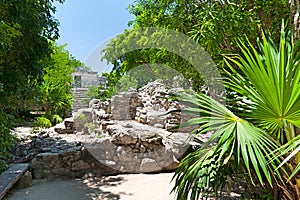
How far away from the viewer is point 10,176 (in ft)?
11.6

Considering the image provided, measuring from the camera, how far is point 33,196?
3477mm

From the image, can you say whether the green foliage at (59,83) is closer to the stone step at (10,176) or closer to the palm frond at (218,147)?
the stone step at (10,176)

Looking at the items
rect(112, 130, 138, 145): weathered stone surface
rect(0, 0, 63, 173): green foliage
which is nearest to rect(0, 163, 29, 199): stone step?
rect(0, 0, 63, 173): green foliage

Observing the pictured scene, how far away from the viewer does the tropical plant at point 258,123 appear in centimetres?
167

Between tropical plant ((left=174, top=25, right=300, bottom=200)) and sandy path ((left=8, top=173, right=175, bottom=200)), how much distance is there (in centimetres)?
155

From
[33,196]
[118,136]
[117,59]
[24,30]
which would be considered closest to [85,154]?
[118,136]

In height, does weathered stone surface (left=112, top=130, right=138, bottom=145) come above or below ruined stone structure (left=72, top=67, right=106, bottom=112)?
below

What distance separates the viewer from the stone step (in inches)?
123

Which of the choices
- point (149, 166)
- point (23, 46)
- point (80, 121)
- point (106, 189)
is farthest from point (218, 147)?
point (80, 121)

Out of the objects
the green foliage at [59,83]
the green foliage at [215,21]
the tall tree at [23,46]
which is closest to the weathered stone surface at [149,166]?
the green foliage at [215,21]

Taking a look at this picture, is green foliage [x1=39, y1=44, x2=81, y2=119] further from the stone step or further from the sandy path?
the sandy path

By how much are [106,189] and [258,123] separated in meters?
2.65

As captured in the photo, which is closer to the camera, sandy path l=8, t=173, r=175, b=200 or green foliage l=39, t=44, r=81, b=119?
sandy path l=8, t=173, r=175, b=200

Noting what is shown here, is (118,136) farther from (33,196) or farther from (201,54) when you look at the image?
(201,54)
